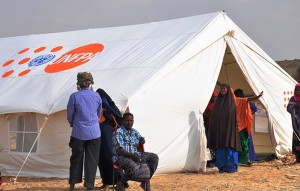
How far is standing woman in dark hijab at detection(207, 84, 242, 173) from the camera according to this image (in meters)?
8.20

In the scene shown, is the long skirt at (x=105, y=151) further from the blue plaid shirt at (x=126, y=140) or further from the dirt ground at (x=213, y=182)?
the blue plaid shirt at (x=126, y=140)

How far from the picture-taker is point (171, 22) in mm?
9812

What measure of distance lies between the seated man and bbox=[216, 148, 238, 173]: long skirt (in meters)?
2.15

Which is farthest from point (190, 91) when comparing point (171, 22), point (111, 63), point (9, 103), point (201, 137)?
point (9, 103)

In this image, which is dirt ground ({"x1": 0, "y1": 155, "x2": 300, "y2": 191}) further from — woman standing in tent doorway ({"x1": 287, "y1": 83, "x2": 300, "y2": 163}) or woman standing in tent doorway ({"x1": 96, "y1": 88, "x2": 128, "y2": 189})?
woman standing in tent doorway ({"x1": 287, "y1": 83, "x2": 300, "y2": 163})

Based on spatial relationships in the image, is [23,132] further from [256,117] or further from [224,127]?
[256,117]

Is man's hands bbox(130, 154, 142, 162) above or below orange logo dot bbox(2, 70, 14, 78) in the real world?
below

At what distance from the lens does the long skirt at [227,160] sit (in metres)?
8.16

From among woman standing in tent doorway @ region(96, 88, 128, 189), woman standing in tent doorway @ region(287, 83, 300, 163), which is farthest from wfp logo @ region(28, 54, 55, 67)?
woman standing in tent doorway @ region(287, 83, 300, 163)

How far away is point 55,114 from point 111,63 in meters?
1.24

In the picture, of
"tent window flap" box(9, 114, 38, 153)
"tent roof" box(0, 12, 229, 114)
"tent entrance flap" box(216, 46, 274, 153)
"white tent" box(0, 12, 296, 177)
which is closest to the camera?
"white tent" box(0, 12, 296, 177)

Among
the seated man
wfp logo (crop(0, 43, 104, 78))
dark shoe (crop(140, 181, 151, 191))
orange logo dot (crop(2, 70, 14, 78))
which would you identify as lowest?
dark shoe (crop(140, 181, 151, 191))

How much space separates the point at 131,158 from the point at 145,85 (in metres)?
1.69

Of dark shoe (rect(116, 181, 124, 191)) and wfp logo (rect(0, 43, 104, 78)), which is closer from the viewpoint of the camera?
dark shoe (rect(116, 181, 124, 191))
